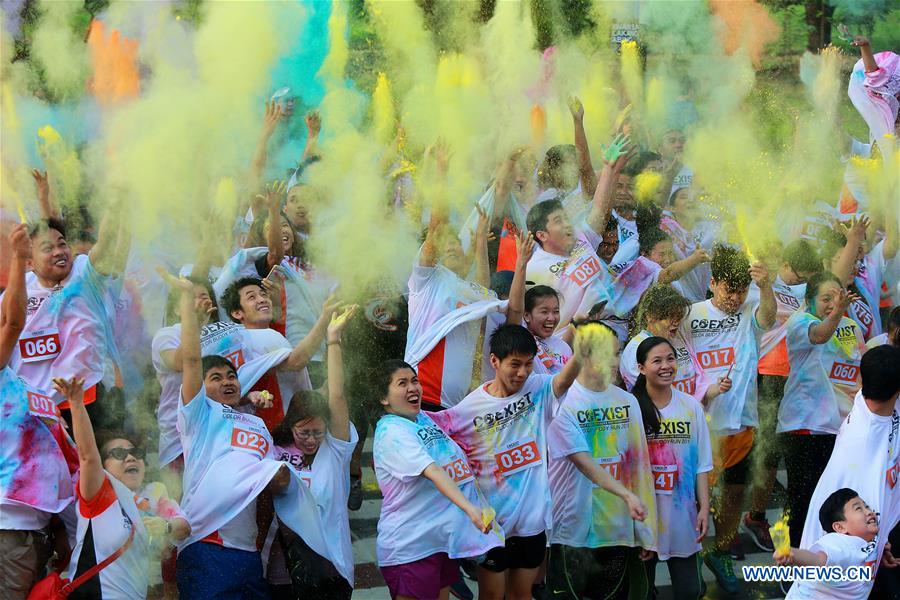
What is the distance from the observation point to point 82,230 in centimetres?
437

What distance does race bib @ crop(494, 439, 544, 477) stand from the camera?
4.11 metres

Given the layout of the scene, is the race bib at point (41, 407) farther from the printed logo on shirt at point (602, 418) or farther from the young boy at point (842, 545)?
the young boy at point (842, 545)

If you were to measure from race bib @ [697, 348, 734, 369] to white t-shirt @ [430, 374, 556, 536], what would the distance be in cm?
89

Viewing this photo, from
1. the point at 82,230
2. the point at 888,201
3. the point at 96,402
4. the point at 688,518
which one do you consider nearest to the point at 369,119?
the point at 82,230

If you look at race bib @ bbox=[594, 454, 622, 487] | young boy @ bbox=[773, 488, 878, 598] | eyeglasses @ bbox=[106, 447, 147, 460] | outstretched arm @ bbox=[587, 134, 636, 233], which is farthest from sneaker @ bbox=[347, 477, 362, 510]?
young boy @ bbox=[773, 488, 878, 598]

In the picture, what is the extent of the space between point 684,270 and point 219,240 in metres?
1.88

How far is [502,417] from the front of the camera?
412 cm

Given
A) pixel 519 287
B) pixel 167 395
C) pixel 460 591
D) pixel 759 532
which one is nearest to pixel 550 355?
pixel 519 287

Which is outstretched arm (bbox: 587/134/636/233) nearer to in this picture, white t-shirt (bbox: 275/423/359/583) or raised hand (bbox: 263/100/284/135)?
raised hand (bbox: 263/100/284/135)

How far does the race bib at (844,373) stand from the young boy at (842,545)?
915mm

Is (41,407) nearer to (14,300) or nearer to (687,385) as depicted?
(14,300)

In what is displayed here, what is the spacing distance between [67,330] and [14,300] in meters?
0.52

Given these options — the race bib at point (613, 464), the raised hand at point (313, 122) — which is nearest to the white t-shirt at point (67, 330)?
the raised hand at point (313, 122)

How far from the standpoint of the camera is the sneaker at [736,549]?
480cm
